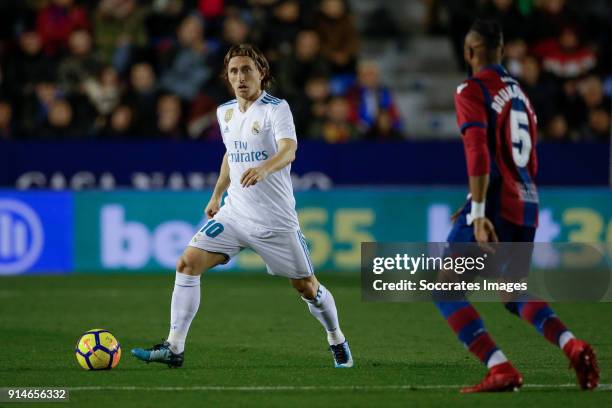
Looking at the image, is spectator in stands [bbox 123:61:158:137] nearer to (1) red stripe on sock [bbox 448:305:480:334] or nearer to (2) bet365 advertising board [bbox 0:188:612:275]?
(2) bet365 advertising board [bbox 0:188:612:275]

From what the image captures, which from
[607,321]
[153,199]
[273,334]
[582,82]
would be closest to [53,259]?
[153,199]

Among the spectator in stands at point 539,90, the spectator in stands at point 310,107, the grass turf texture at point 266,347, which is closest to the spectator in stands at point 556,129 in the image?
the spectator in stands at point 539,90

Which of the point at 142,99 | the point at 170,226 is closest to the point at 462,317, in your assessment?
the point at 170,226

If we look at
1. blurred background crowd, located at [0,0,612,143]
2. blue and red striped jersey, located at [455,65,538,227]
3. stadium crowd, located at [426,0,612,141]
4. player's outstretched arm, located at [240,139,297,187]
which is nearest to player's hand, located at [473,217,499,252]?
blue and red striped jersey, located at [455,65,538,227]

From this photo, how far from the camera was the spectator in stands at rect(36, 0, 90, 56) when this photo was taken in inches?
679

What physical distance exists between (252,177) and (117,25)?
1079 centimetres

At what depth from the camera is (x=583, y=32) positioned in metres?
18.5

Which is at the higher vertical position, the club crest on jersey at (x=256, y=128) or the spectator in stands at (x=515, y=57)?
the spectator in stands at (x=515, y=57)

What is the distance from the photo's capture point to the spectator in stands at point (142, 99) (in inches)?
629

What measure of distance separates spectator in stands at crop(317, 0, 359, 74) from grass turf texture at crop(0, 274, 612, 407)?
4.32 meters

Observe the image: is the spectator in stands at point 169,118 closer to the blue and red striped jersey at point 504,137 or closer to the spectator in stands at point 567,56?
the spectator in stands at point 567,56

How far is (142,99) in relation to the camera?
16188mm

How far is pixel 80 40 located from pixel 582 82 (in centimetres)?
688

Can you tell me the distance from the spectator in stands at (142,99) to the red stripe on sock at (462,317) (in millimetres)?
9497
